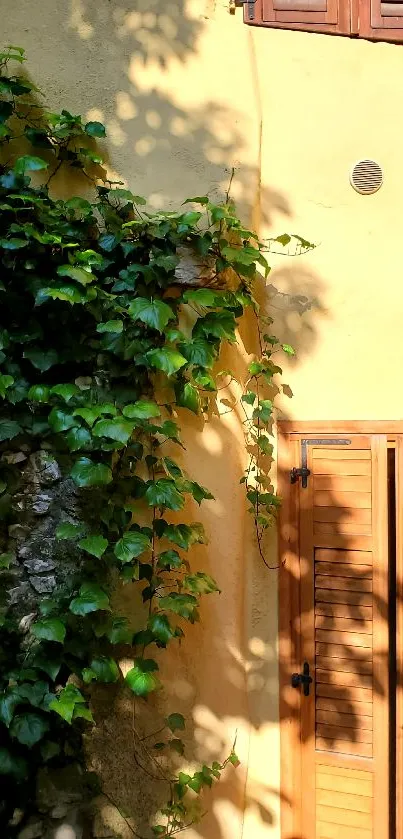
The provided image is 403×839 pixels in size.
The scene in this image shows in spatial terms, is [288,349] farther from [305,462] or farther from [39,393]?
[39,393]

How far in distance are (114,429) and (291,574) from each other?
94 centimetres

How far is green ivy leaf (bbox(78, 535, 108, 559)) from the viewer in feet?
6.93

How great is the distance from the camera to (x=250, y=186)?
2.50 m

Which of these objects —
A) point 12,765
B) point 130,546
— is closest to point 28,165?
point 130,546

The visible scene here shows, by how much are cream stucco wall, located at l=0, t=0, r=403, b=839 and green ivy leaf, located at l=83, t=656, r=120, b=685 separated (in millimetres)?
304

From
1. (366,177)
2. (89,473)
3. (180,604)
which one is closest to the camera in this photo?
(89,473)

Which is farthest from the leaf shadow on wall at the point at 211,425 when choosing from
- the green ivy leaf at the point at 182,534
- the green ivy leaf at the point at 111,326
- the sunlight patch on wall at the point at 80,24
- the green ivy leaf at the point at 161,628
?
the green ivy leaf at the point at 111,326

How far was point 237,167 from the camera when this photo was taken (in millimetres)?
2502

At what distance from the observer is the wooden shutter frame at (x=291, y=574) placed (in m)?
2.44

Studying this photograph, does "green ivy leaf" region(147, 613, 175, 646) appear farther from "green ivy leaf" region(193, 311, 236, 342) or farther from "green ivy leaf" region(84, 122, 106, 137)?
"green ivy leaf" region(84, 122, 106, 137)

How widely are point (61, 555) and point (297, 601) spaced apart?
3.02 feet

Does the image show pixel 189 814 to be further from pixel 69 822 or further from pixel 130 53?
pixel 130 53

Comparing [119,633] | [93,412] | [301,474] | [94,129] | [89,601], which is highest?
[94,129]

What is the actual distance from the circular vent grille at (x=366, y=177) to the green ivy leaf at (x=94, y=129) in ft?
3.24
